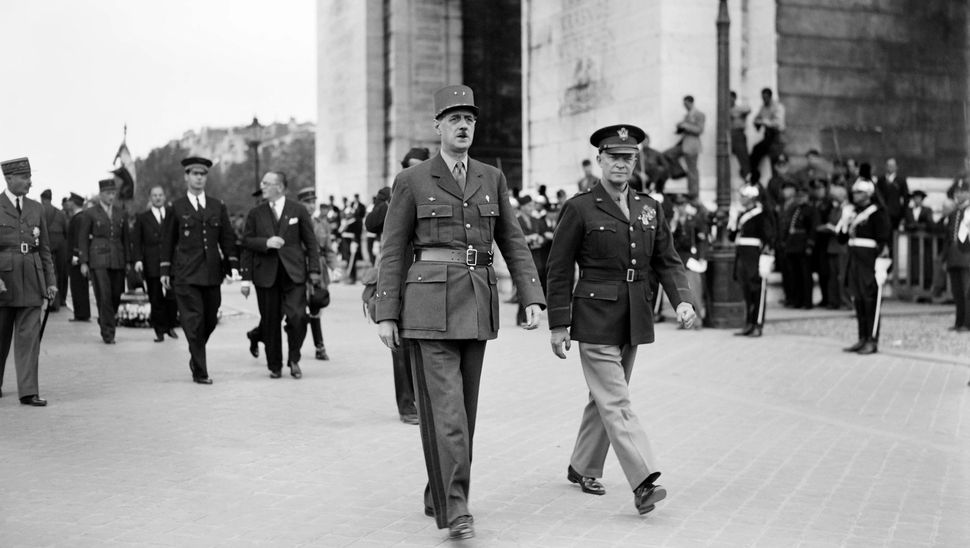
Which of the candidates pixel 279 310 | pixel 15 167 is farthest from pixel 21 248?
pixel 279 310

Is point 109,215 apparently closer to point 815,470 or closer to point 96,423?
point 96,423

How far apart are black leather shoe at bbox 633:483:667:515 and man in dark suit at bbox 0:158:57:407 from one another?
567cm

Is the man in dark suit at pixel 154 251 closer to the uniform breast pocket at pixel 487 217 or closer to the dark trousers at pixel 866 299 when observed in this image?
the dark trousers at pixel 866 299

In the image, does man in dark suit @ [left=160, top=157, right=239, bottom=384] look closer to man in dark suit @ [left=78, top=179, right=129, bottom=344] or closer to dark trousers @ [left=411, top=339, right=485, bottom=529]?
man in dark suit @ [left=78, top=179, right=129, bottom=344]

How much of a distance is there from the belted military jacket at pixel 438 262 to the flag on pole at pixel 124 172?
13.3m

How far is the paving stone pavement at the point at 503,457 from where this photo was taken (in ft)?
18.5

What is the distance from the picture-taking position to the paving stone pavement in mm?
5629

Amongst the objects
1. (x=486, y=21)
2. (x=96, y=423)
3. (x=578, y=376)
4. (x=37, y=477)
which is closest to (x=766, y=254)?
(x=578, y=376)

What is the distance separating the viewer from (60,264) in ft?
69.7

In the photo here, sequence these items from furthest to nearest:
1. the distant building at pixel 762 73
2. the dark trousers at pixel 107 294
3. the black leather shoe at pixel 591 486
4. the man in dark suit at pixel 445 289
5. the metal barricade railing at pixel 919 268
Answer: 1. the distant building at pixel 762 73
2. the metal barricade railing at pixel 919 268
3. the dark trousers at pixel 107 294
4. the black leather shoe at pixel 591 486
5. the man in dark suit at pixel 445 289

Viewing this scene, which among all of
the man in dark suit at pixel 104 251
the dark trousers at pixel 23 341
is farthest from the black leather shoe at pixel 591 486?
the man in dark suit at pixel 104 251

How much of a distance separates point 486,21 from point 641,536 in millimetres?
26761

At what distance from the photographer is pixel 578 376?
10.8 metres

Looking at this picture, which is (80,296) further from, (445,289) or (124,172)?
(445,289)
